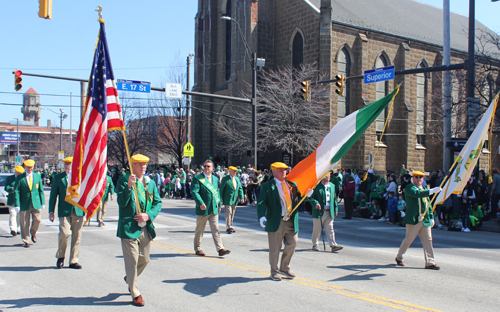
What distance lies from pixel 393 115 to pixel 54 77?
2809 cm

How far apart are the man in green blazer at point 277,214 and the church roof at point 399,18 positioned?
29.2 metres

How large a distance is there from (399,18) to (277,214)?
39341mm

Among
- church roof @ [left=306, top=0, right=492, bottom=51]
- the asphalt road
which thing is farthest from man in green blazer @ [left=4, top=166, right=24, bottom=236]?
Result: church roof @ [left=306, top=0, right=492, bottom=51]

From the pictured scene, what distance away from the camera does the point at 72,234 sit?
8.12 m

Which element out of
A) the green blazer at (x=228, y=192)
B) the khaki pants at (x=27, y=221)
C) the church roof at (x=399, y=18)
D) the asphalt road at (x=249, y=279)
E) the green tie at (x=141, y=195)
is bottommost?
the asphalt road at (x=249, y=279)

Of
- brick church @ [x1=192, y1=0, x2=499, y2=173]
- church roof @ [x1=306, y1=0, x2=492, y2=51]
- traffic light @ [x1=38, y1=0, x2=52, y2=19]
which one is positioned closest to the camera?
traffic light @ [x1=38, y1=0, x2=52, y2=19]

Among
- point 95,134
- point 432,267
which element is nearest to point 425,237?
point 432,267

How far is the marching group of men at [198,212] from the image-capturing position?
6074mm

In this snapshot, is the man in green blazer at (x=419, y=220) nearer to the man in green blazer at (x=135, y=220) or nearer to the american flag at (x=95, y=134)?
the man in green blazer at (x=135, y=220)

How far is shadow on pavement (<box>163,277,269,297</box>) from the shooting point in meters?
6.57

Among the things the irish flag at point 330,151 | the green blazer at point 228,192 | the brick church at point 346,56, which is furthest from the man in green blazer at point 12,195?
the brick church at point 346,56

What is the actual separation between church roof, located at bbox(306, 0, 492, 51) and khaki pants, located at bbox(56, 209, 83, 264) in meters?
29.5

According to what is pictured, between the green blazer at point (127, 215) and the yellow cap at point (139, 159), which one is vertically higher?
the yellow cap at point (139, 159)

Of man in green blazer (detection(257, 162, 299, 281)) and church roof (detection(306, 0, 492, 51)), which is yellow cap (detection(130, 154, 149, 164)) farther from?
church roof (detection(306, 0, 492, 51))
